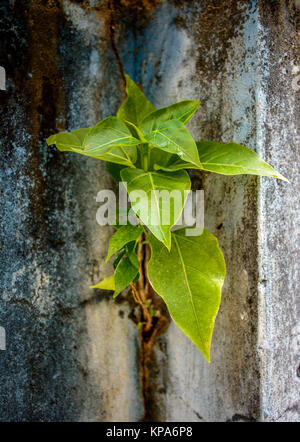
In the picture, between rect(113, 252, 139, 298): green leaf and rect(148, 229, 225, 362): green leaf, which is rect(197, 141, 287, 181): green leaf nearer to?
rect(148, 229, 225, 362): green leaf

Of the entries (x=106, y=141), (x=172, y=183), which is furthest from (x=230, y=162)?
(x=106, y=141)

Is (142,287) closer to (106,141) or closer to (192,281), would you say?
(192,281)

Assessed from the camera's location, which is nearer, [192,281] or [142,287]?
[192,281]

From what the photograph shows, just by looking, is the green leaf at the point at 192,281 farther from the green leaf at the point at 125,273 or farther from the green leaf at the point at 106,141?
the green leaf at the point at 106,141

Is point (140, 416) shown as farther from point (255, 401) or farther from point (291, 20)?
point (291, 20)

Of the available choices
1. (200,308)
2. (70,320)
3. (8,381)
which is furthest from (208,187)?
(8,381)

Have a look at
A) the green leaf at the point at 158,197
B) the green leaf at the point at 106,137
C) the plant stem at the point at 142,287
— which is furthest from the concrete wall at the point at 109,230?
the green leaf at the point at 106,137
